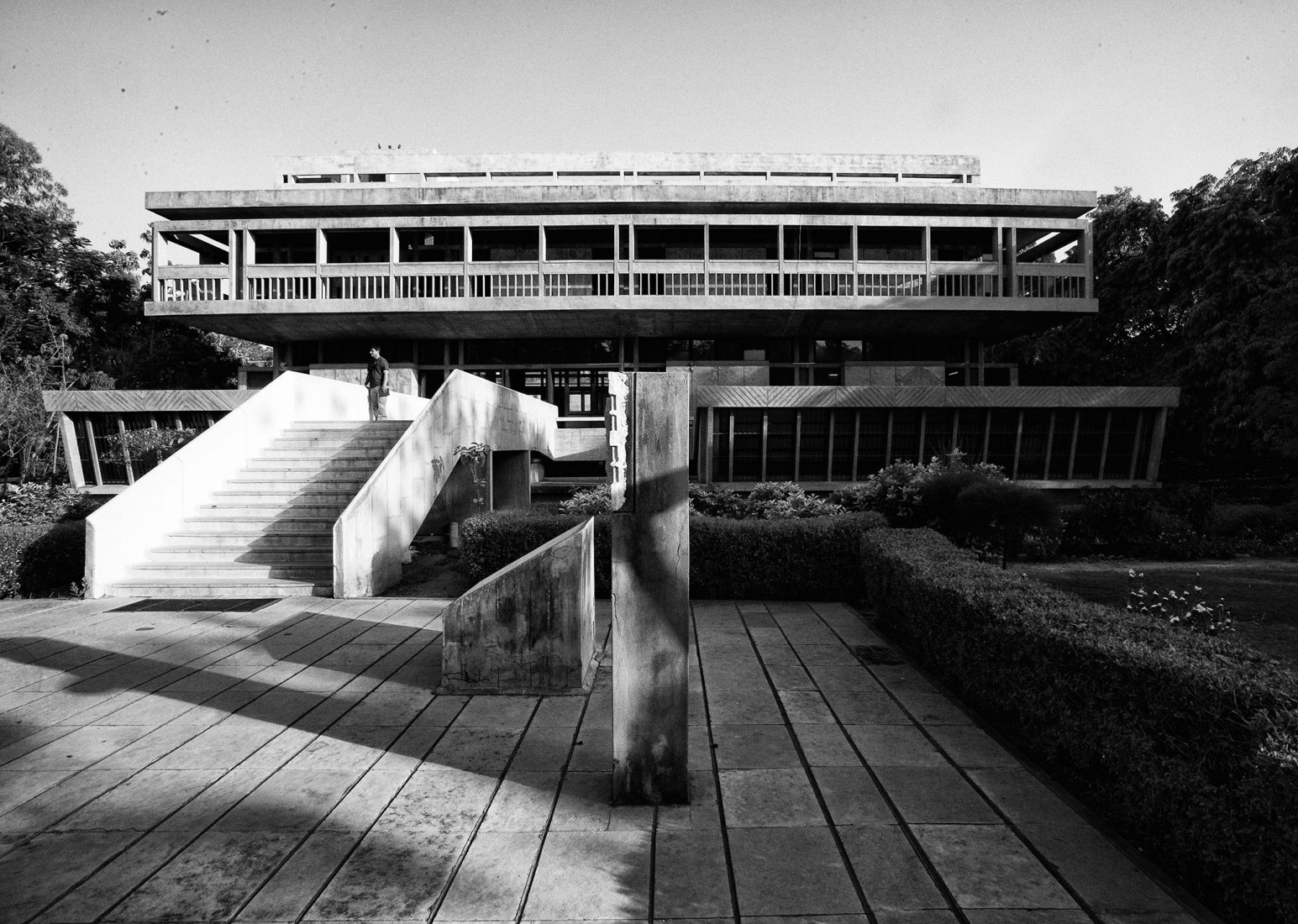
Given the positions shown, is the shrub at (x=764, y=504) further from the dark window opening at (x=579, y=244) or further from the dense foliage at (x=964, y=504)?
the dark window opening at (x=579, y=244)

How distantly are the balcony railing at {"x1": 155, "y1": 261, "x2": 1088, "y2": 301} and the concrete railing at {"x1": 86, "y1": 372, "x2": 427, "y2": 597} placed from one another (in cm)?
1294

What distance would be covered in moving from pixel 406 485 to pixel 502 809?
26.2 feet

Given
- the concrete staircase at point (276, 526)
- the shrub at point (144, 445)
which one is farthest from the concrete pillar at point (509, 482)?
the shrub at point (144, 445)

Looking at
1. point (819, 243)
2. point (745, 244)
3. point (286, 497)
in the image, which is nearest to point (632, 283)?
point (745, 244)

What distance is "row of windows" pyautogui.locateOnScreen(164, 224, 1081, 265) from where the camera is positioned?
3005 centimetres

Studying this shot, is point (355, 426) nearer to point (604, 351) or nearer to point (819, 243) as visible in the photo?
point (604, 351)

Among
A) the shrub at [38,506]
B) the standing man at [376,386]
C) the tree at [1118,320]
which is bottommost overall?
the shrub at [38,506]

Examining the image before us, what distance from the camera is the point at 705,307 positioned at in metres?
27.1

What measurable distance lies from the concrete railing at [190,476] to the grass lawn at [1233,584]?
13953 mm

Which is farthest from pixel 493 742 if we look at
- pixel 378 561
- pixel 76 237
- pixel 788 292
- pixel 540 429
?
pixel 76 237

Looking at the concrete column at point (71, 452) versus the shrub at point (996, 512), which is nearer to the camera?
the shrub at point (996, 512)

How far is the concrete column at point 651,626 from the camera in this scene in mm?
3990

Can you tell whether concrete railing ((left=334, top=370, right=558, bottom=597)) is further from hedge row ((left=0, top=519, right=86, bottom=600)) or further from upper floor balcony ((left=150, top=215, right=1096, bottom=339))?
upper floor balcony ((left=150, top=215, right=1096, bottom=339))

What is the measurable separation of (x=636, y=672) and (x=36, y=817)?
3491 millimetres
